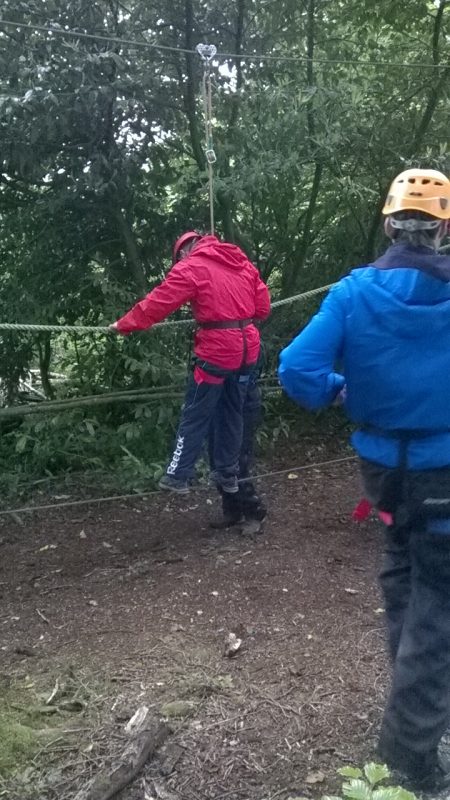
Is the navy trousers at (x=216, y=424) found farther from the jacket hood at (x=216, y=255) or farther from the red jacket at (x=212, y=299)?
the jacket hood at (x=216, y=255)

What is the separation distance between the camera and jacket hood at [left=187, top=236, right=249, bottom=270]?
440cm

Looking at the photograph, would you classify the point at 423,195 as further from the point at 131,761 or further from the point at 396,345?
the point at 131,761

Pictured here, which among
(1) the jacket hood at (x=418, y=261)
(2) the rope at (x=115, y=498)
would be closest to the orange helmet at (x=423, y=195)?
(1) the jacket hood at (x=418, y=261)

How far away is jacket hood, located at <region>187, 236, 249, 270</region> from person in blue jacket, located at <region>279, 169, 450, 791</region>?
1833mm

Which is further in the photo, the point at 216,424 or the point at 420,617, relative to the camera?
the point at 216,424

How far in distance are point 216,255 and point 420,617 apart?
91.2 inches

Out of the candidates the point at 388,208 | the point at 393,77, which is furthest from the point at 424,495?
the point at 393,77

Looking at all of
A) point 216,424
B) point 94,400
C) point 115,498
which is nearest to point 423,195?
point 216,424

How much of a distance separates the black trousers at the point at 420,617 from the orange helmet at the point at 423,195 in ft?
2.51

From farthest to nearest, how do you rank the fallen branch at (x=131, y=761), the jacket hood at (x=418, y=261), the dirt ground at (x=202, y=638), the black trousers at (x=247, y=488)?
1. the black trousers at (x=247, y=488)
2. the dirt ground at (x=202, y=638)
3. the fallen branch at (x=131, y=761)
4. the jacket hood at (x=418, y=261)

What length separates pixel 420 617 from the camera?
8.75 ft

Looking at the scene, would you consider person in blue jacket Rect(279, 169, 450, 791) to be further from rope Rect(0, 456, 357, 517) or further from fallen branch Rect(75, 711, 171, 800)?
A: rope Rect(0, 456, 357, 517)

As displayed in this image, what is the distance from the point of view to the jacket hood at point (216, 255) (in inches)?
173

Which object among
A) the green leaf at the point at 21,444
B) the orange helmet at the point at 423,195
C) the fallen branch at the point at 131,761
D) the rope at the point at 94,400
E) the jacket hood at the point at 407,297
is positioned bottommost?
the fallen branch at the point at 131,761
